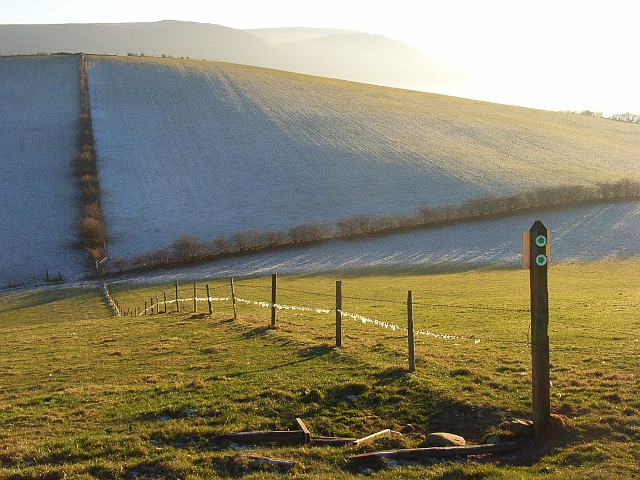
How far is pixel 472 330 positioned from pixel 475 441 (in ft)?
39.5

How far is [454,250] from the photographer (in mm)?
56562

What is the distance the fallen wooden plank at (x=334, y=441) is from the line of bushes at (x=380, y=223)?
150 ft

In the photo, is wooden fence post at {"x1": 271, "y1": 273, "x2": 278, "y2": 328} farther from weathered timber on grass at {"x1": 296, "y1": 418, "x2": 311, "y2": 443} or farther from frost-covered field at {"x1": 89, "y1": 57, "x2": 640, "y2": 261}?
frost-covered field at {"x1": 89, "y1": 57, "x2": 640, "y2": 261}

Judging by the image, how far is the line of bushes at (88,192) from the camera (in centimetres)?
5962

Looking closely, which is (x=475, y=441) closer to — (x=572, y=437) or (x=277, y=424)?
(x=572, y=437)

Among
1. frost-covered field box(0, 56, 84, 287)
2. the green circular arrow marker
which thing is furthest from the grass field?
frost-covered field box(0, 56, 84, 287)

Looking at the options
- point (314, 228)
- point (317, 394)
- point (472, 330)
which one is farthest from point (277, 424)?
point (314, 228)

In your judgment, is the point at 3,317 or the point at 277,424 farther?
the point at 3,317

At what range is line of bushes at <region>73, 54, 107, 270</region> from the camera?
59625 mm

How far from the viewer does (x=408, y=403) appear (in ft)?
41.7

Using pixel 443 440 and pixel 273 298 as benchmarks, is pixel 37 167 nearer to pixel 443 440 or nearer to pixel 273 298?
pixel 273 298

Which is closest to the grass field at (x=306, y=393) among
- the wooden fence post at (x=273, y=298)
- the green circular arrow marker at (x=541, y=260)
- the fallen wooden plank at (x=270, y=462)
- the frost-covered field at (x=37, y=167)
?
the fallen wooden plank at (x=270, y=462)

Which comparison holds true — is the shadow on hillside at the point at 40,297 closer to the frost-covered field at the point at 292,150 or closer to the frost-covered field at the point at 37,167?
the frost-covered field at the point at 37,167

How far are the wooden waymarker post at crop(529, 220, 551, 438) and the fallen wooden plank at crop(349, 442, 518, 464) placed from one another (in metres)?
0.88
